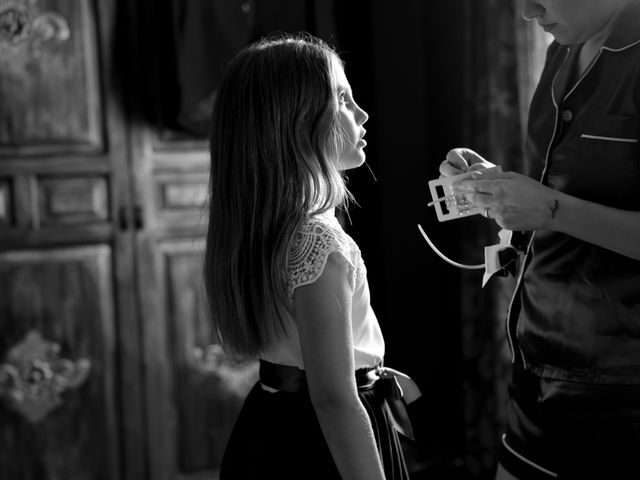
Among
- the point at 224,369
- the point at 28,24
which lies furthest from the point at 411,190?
the point at 28,24

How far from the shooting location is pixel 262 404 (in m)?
1.53

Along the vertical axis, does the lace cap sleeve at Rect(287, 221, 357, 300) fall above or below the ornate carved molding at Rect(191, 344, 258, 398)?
above

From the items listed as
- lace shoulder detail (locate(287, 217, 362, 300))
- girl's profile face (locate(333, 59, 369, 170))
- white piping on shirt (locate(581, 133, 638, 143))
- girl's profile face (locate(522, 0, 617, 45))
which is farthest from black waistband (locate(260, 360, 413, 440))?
girl's profile face (locate(522, 0, 617, 45))

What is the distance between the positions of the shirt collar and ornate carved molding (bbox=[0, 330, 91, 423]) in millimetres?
2086

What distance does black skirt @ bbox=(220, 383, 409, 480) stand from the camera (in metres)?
1.48

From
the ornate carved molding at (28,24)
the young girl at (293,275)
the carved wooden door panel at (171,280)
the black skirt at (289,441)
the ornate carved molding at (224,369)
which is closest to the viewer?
the young girl at (293,275)

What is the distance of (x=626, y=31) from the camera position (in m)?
1.45

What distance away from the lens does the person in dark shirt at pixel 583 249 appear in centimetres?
140

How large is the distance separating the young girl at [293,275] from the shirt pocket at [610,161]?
365 mm

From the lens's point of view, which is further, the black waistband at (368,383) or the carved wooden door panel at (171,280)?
the carved wooden door panel at (171,280)

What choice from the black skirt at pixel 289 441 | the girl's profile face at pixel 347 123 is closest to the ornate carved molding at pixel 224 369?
the black skirt at pixel 289 441

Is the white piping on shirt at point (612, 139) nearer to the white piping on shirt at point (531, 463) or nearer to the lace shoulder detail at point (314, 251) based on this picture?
the lace shoulder detail at point (314, 251)

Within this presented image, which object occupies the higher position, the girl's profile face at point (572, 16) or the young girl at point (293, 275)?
the girl's profile face at point (572, 16)

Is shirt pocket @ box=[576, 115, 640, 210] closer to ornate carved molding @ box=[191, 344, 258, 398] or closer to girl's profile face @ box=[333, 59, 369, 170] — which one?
girl's profile face @ box=[333, 59, 369, 170]
